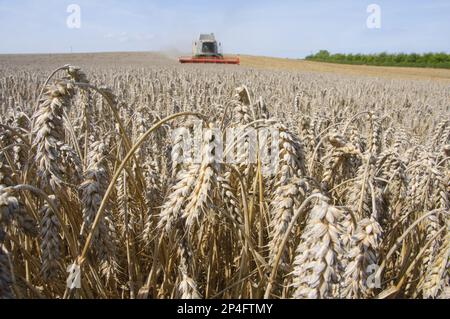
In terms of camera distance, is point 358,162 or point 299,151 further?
point 358,162

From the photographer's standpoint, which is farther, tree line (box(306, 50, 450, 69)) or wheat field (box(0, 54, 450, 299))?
tree line (box(306, 50, 450, 69))

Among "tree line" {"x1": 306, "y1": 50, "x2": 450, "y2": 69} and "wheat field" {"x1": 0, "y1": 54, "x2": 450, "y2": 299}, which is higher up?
"tree line" {"x1": 306, "y1": 50, "x2": 450, "y2": 69}

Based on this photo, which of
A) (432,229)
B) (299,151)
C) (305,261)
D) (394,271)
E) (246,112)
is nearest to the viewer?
(305,261)

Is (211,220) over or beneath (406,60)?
beneath

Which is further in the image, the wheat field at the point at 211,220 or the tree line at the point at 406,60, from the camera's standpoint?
the tree line at the point at 406,60

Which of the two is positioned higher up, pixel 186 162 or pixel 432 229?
pixel 186 162

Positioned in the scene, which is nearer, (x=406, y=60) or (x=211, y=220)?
(x=211, y=220)

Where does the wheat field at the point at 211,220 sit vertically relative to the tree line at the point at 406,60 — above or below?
below

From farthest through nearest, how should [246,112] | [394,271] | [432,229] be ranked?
[246,112] < [394,271] < [432,229]

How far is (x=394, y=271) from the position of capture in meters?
1.76
